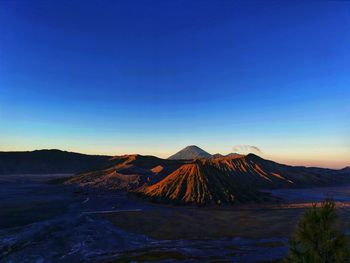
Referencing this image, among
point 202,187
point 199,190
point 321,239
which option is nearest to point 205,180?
point 202,187

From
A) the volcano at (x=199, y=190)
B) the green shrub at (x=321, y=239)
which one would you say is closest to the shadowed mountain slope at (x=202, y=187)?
the volcano at (x=199, y=190)

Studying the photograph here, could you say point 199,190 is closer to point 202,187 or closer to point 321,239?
point 202,187

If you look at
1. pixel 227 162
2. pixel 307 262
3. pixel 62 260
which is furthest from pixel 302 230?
pixel 227 162

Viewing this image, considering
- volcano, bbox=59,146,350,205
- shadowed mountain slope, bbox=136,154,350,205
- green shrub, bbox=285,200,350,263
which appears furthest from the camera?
volcano, bbox=59,146,350,205

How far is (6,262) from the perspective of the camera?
34.1 m

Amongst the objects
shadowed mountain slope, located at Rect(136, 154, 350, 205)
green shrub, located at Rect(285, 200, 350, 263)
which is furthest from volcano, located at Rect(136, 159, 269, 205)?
green shrub, located at Rect(285, 200, 350, 263)

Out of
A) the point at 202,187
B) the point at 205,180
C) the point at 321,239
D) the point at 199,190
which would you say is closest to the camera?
the point at 321,239

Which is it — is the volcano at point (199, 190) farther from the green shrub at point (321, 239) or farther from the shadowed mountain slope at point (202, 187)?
the green shrub at point (321, 239)

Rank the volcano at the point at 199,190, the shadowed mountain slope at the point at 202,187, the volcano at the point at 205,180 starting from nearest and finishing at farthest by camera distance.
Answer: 1. the volcano at the point at 199,190
2. the shadowed mountain slope at the point at 202,187
3. the volcano at the point at 205,180

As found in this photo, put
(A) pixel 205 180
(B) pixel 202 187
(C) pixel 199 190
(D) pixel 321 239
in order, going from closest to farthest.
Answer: (D) pixel 321 239 → (C) pixel 199 190 → (B) pixel 202 187 → (A) pixel 205 180

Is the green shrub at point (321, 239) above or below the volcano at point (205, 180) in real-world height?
below

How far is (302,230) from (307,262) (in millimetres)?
1815

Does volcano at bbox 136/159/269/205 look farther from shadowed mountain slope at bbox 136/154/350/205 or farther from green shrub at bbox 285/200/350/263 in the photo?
green shrub at bbox 285/200/350/263

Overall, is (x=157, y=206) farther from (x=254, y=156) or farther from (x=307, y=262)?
(x=254, y=156)
